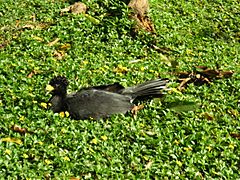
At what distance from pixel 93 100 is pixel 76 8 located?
333cm

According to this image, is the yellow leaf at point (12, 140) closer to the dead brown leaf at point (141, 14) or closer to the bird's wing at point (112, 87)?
the bird's wing at point (112, 87)

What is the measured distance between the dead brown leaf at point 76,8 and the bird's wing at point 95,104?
2999 mm

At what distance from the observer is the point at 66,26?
27.7ft

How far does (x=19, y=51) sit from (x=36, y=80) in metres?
0.96

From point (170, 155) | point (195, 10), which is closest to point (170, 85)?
point (170, 155)

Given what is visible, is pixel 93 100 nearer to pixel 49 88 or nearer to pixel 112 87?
pixel 112 87

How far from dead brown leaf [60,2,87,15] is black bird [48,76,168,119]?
2.85m

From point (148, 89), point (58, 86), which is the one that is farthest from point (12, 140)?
point (148, 89)

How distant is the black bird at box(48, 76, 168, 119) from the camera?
6051 millimetres

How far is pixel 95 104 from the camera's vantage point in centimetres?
612

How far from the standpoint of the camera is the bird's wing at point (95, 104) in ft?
19.8

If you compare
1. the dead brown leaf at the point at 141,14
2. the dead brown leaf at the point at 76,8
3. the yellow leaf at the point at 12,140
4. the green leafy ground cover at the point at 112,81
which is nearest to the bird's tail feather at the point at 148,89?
the green leafy ground cover at the point at 112,81

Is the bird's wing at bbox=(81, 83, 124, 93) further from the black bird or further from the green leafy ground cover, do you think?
the green leafy ground cover

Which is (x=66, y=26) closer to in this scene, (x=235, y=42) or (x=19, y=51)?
(x=19, y=51)
